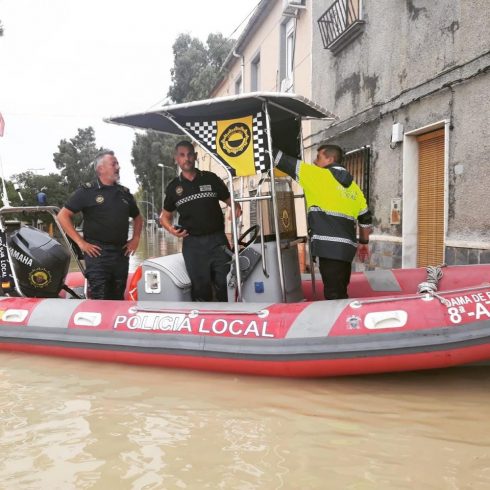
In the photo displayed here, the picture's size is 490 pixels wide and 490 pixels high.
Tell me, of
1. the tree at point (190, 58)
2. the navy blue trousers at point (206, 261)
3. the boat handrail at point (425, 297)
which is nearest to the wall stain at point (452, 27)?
the boat handrail at point (425, 297)

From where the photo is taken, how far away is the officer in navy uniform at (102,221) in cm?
453

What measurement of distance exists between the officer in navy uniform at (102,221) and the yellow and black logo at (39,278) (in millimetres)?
661

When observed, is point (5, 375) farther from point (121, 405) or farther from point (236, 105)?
point (236, 105)

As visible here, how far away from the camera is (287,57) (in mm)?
12289

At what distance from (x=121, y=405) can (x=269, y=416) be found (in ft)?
3.20

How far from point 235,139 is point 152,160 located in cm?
4341

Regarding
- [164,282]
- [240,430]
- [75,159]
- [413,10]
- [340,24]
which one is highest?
[75,159]

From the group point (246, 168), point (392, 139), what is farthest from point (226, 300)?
point (392, 139)

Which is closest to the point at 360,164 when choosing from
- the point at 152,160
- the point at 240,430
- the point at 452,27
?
the point at 452,27

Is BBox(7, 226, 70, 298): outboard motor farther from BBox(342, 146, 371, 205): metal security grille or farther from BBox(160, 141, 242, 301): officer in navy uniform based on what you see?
BBox(342, 146, 371, 205): metal security grille

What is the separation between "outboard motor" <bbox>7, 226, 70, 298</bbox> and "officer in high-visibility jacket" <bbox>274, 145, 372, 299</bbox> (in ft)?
7.94

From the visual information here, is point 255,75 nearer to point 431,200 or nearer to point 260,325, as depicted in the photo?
point 431,200

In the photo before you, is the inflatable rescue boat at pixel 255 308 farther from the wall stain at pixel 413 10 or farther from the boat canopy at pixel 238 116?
the wall stain at pixel 413 10

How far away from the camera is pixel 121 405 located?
3453 mm
